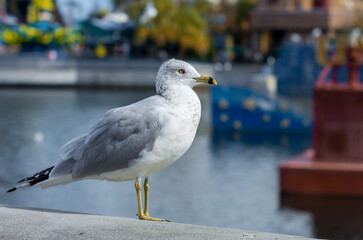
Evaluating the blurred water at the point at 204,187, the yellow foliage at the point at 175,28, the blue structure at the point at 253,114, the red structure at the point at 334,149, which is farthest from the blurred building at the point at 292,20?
the red structure at the point at 334,149

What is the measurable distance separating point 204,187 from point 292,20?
50250 millimetres

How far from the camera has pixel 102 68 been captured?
51.5m

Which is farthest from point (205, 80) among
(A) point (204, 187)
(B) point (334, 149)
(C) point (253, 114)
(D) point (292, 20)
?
(D) point (292, 20)

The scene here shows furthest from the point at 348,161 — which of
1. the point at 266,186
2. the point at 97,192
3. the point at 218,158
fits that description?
the point at 218,158

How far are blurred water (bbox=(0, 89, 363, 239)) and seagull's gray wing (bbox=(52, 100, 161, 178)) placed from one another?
0.61 metres

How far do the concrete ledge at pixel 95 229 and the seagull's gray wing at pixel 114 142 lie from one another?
0.46 metres

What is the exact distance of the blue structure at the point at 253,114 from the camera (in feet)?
117

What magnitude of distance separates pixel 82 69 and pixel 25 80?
3.74 metres

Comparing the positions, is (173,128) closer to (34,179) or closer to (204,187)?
(34,179)

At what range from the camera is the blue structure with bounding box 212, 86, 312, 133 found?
35594 mm

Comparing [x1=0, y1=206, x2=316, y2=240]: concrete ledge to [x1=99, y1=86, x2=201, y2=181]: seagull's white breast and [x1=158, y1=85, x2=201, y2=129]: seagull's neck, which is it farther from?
[x1=158, y1=85, x2=201, y2=129]: seagull's neck

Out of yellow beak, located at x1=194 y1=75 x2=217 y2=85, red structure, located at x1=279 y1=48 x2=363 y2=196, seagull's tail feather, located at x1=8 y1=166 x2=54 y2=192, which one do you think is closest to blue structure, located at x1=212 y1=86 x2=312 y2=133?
red structure, located at x1=279 y1=48 x2=363 y2=196

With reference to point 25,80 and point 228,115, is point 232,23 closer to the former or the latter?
point 25,80

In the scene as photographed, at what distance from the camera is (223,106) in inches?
1412
